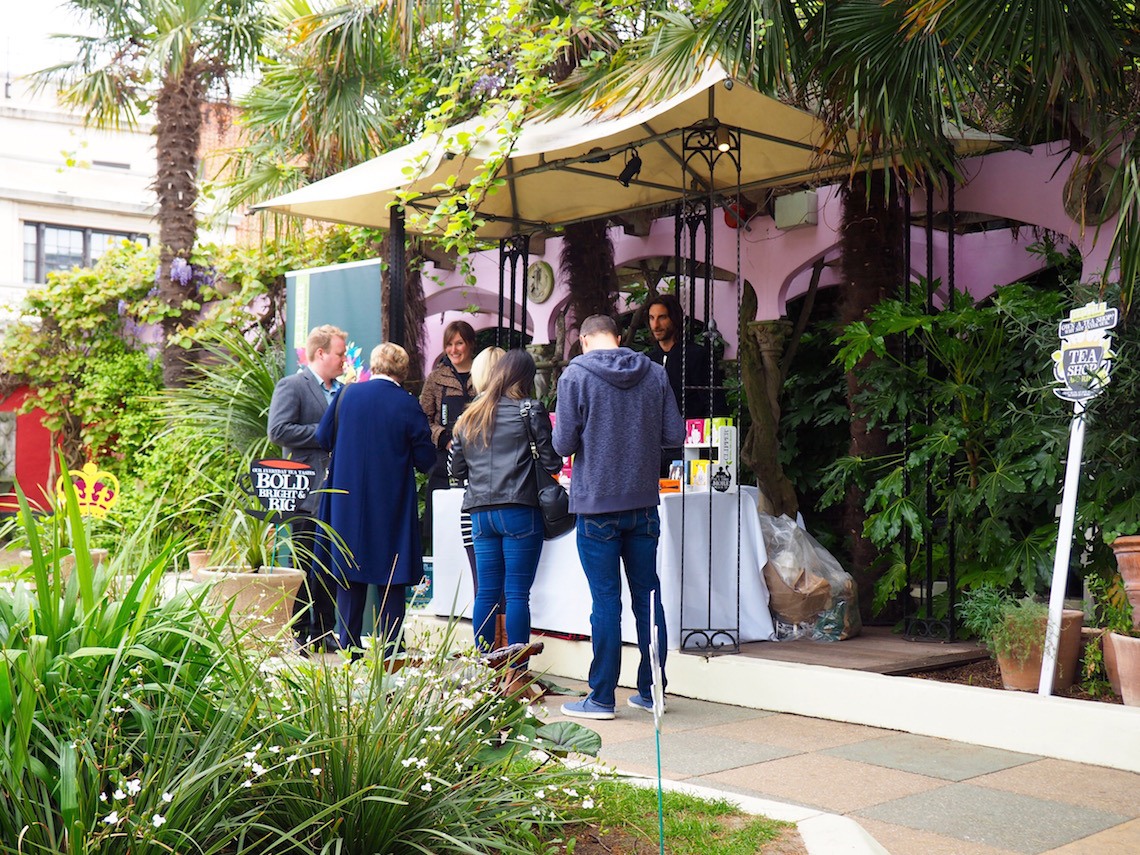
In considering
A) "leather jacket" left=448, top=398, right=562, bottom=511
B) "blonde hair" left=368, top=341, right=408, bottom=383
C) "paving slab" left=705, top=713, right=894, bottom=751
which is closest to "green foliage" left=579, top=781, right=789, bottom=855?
"paving slab" left=705, top=713, right=894, bottom=751

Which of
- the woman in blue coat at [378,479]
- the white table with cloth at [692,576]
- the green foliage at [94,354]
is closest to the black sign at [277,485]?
the woman in blue coat at [378,479]

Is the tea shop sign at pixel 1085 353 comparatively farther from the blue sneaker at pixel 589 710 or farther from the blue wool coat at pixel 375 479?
the blue wool coat at pixel 375 479

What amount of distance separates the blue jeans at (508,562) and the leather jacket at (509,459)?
0.09 m

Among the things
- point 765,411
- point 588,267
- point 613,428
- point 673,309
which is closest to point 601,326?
point 613,428

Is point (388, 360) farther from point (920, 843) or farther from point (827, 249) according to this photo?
point (920, 843)

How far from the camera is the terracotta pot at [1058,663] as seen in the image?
534 centimetres

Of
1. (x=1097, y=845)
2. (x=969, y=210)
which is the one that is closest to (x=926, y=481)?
(x=969, y=210)

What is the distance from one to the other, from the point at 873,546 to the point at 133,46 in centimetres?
1030

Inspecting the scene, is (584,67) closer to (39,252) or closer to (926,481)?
(926,481)

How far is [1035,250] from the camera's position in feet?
22.1

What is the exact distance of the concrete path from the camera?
11.7ft

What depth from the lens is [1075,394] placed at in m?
5.21

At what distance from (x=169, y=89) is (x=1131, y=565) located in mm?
11431

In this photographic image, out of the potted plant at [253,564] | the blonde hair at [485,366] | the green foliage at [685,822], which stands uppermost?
the blonde hair at [485,366]
